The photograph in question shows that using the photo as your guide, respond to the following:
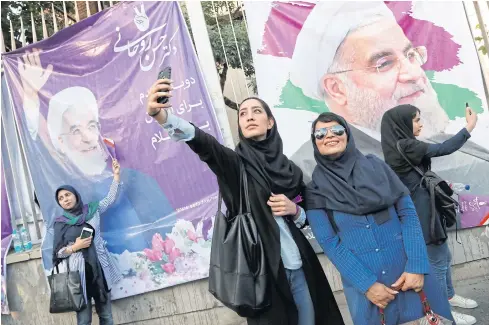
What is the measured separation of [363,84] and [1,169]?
347 centimetres

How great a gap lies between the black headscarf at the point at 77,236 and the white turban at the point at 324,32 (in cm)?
215

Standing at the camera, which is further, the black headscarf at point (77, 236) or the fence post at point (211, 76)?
the fence post at point (211, 76)

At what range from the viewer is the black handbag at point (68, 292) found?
3.18m

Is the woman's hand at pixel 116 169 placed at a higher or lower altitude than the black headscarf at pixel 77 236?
higher

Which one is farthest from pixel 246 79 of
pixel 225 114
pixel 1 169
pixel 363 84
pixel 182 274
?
pixel 1 169

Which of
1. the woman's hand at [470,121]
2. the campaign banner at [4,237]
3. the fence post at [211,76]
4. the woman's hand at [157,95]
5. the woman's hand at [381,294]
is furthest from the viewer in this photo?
the campaign banner at [4,237]

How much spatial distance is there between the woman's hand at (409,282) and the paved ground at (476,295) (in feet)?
5.28

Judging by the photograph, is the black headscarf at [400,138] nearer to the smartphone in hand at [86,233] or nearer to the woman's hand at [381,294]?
the woman's hand at [381,294]

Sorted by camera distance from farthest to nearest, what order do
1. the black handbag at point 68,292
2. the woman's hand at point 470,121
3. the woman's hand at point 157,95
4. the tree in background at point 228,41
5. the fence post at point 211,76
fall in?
the tree in background at point 228,41, the fence post at point 211,76, the black handbag at point 68,292, the woman's hand at point 470,121, the woman's hand at point 157,95

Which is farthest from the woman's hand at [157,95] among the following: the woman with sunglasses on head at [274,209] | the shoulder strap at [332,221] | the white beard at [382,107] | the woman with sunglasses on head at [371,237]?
the white beard at [382,107]

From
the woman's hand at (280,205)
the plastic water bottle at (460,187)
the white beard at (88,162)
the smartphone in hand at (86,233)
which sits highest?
the white beard at (88,162)

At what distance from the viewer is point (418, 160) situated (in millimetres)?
2660

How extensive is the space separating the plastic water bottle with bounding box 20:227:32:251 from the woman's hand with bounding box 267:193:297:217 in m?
3.03

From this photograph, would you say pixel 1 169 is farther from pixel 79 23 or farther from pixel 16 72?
pixel 79 23
